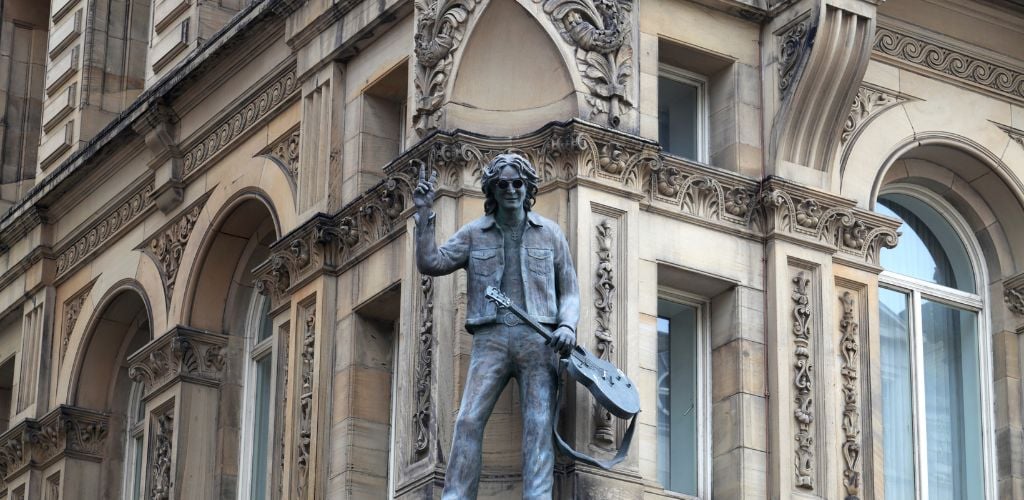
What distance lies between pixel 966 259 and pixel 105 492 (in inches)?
427

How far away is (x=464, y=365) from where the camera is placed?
25.0 m

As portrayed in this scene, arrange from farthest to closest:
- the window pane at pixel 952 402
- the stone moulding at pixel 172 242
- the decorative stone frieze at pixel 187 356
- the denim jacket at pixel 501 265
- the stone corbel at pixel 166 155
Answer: the stone corbel at pixel 166 155
the stone moulding at pixel 172 242
the decorative stone frieze at pixel 187 356
the window pane at pixel 952 402
the denim jacket at pixel 501 265

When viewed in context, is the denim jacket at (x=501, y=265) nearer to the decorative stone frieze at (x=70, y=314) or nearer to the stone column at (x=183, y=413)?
the stone column at (x=183, y=413)

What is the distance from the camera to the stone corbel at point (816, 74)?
1052 inches

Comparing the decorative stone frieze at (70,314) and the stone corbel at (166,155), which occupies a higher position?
the stone corbel at (166,155)

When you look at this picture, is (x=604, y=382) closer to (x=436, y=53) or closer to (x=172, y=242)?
(x=436, y=53)

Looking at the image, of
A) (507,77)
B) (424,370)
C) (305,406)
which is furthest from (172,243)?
(424,370)

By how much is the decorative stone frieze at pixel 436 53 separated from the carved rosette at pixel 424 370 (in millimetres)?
1684

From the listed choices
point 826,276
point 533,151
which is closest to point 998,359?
point 826,276

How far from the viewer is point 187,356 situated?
1223 inches

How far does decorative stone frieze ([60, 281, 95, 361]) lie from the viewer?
34156 mm

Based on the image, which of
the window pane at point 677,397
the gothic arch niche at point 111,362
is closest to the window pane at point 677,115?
the window pane at point 677,397

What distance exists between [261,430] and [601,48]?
23.2ft

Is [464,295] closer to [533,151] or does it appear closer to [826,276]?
[533,151]
